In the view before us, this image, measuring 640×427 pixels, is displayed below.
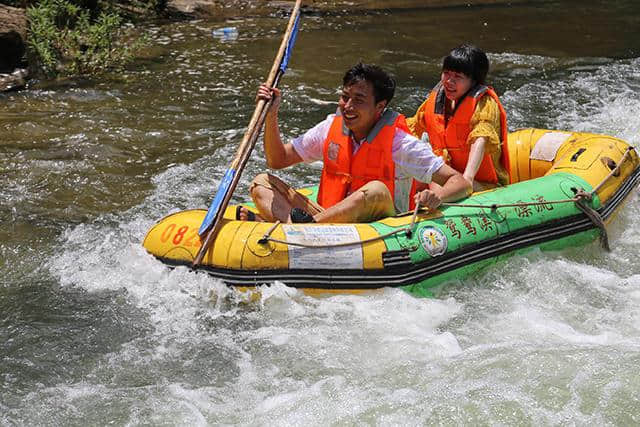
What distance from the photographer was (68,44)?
8664 millimetres

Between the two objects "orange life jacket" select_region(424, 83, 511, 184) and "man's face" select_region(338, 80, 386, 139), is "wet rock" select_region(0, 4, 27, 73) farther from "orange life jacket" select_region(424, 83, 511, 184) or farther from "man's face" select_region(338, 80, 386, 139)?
"man's face" select_region(338, 80, 386, 139)

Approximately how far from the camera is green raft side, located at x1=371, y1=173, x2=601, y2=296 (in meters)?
4.36

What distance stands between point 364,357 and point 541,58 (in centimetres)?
650

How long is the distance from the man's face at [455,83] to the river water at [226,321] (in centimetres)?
102

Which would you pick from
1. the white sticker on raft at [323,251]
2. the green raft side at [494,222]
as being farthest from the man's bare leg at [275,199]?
the green raft side at [494,222]

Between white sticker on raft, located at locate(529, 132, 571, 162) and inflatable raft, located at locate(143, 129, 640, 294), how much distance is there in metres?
0.31

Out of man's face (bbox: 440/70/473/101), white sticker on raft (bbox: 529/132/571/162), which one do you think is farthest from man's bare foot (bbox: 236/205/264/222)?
white sticker on raft (bbox: 529/132/571/162)

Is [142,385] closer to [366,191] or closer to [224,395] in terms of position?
[224,395]

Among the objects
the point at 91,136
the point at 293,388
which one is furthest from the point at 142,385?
the point at 91,136

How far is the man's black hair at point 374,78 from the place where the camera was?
415cm

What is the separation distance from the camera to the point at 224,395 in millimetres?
3744

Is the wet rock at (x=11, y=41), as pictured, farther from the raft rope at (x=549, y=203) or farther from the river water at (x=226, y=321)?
the raft rope at (x=549, y=203)

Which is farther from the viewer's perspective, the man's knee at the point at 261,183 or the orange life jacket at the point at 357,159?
the man's knee at the point at 261,183

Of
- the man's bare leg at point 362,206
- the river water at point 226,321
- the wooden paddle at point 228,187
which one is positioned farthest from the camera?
the man's bare leg at point 362,206
